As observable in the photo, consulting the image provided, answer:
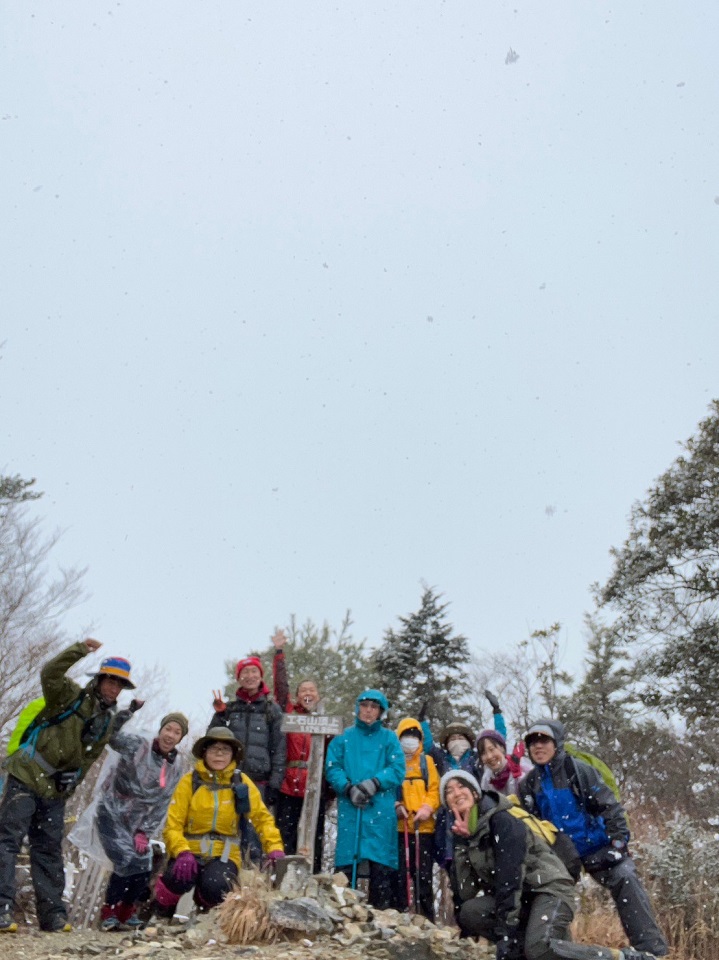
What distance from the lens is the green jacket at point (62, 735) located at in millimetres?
5996

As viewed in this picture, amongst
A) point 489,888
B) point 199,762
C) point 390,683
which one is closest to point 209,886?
point 199,762

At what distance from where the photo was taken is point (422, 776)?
7648mm

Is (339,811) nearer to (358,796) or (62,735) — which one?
(358,796)

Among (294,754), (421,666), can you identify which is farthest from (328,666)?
(294,754)

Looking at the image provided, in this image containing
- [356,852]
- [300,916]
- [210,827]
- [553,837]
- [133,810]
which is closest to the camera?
[553,837]

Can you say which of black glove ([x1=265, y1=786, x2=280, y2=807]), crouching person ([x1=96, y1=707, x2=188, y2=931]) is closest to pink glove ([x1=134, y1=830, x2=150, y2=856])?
crouching person ([x1=96, y1=707, x2=188, y2=931])

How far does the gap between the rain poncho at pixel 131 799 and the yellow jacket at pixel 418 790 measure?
2.18 meters

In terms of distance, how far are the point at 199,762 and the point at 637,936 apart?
3.53 m

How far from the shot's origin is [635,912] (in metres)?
5.66

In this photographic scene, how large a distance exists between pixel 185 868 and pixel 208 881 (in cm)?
20

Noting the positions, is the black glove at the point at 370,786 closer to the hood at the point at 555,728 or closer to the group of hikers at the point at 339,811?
the group of hikers at the point at 339,811

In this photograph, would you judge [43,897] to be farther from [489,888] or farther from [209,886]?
[489,888]

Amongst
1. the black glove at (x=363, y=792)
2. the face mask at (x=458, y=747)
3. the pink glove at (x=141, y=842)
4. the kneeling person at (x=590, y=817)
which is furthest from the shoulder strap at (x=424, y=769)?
the pink glove at (x=141, y=842)

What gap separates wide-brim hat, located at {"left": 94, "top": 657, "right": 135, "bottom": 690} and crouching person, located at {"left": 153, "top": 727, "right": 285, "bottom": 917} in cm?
81
